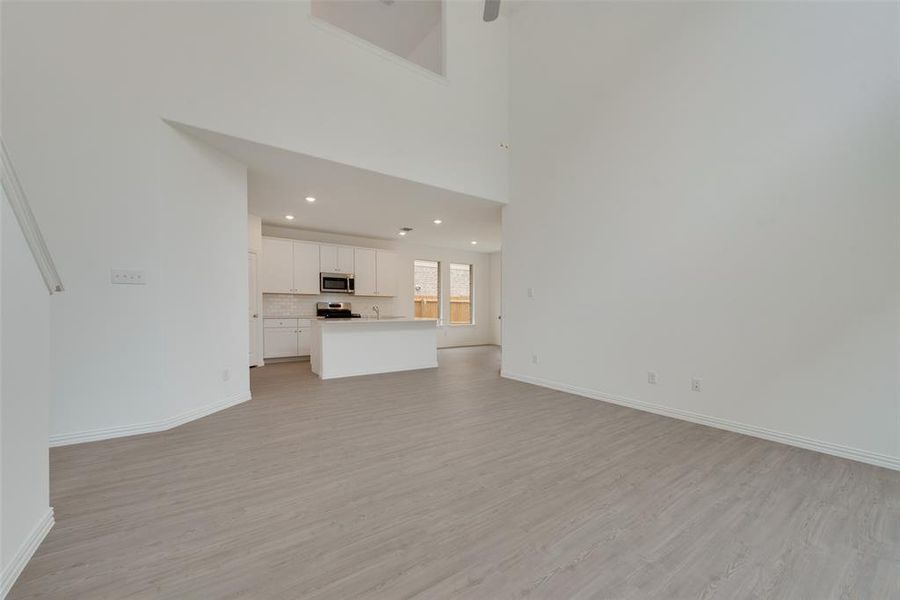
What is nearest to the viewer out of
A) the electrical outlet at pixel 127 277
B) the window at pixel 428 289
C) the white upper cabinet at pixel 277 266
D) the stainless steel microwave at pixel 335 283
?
the electrical outlet at pixel 127 277

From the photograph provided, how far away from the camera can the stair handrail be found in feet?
4.28

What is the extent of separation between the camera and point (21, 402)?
146 cm

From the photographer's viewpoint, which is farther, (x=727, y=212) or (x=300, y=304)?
(x=300, y=304)

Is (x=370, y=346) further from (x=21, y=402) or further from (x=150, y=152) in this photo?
(x=21, y=402)

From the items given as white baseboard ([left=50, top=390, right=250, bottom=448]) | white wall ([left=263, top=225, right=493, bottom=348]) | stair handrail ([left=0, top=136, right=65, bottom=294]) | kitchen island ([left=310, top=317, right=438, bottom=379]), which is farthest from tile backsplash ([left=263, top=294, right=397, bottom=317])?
stair handrail ([left=0, top=136, right=65, bottom=294])

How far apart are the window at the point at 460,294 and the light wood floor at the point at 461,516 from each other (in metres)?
6.27

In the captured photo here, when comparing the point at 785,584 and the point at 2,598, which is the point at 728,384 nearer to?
the point at 785,584

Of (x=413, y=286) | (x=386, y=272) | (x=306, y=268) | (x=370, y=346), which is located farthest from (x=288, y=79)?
(x=413, y=286)

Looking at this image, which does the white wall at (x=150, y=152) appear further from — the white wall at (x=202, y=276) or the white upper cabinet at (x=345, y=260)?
the white upper cabinet at (x=345, y=260)

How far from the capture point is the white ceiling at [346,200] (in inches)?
144

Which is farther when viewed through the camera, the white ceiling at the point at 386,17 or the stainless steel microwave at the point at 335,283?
the stainless steel microwave at the point at 335,283

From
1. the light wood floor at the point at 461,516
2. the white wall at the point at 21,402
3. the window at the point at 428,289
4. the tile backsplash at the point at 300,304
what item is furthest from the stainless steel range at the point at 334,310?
the white wall at the point at 21,402

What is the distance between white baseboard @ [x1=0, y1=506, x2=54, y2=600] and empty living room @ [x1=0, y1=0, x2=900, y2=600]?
0.8 inches

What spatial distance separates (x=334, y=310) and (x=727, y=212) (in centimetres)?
611
